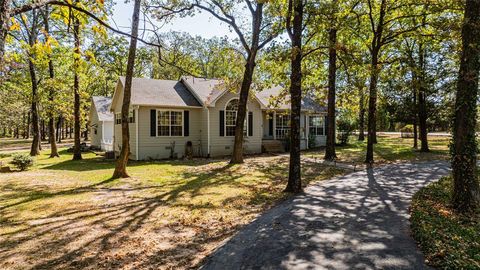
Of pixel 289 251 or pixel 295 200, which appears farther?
pixel 295 200

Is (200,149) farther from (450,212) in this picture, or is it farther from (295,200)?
(450,212)

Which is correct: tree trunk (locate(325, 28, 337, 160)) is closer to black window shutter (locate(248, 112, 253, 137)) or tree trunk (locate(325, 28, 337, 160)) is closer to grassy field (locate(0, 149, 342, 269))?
grassy field (locate(0, 149, 342, 269))

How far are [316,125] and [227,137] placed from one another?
8.70m

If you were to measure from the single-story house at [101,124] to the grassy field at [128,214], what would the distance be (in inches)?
455

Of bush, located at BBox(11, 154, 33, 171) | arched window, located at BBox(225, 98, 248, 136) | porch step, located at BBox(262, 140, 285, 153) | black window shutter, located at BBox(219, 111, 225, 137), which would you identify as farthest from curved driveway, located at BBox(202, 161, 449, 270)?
bush, located at BBox(11, 154, 33, 171)

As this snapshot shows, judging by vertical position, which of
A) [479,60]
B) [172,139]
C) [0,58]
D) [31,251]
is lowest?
[31,251]

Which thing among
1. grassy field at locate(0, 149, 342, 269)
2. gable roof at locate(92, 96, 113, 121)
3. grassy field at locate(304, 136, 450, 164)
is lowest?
grassy field at locate(0, 149, 342, 269)

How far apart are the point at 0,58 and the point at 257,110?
59.5 feet

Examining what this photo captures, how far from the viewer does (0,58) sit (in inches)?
107

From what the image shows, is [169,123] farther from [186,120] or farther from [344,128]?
[344,128]

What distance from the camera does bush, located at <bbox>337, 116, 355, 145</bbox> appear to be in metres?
25.1

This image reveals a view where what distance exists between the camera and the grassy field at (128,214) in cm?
493

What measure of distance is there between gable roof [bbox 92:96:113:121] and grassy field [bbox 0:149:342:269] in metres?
12.5

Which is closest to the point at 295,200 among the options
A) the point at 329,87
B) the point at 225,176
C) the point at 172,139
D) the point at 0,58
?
the point at 225,176
